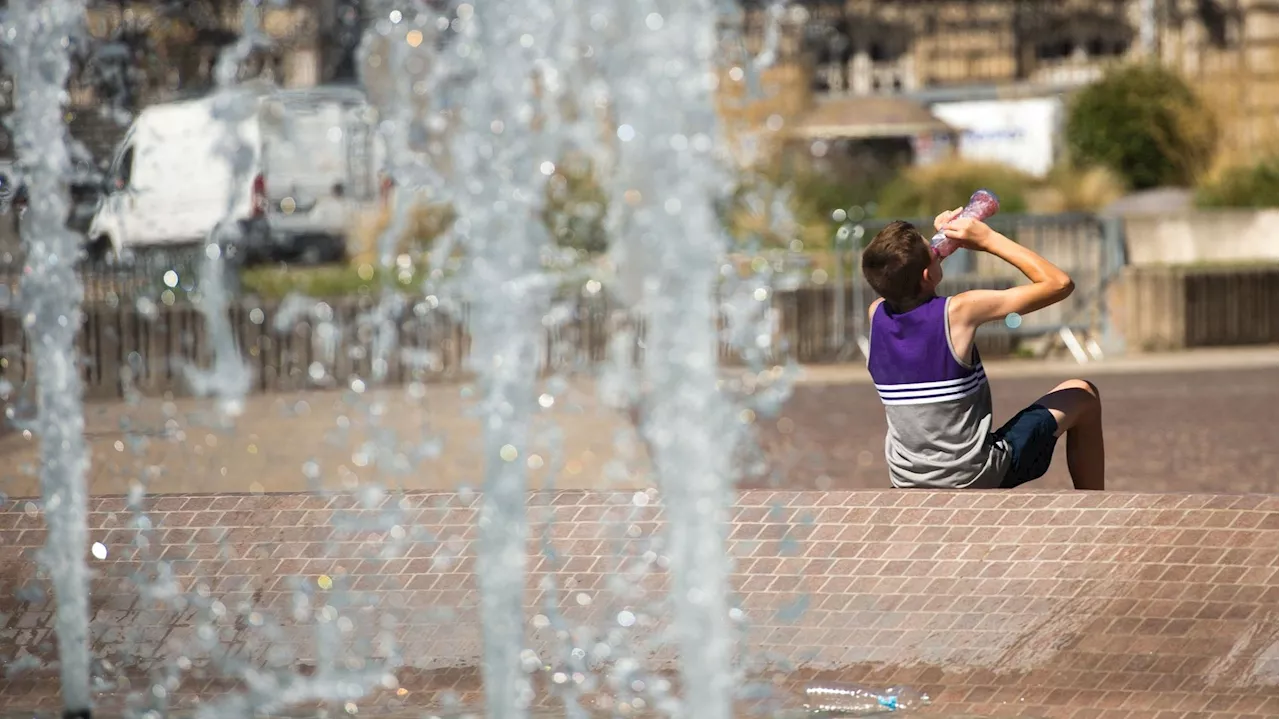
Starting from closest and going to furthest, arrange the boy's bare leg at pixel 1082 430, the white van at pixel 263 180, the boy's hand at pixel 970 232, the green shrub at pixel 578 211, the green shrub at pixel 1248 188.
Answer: the boy's hand at pixel 970 232 < the boy's bare leg at pixel 1082 430 < the green shrub at pixel 578 211 < the white van at pixel 263 180 < the green shrub at pixel 1248 188

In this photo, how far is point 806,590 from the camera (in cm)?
481

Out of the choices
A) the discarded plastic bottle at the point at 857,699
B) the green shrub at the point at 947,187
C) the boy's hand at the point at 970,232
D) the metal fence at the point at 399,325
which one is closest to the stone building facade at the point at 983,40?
the green shrub at the point at 947,187

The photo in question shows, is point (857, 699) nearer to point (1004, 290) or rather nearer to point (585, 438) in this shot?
point (1004, 290)

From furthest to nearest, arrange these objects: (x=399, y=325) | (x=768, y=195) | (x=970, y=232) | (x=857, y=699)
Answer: (x=768, y=195) < (x=399, y=325) < (x=970, y=232) < (x=857, y=699)

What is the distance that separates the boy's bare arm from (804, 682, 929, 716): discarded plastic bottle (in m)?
0.93

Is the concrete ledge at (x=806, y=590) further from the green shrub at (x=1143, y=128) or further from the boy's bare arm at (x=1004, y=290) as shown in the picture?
the green shrub at (x=1143, y=128)

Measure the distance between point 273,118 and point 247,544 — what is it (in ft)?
33.9

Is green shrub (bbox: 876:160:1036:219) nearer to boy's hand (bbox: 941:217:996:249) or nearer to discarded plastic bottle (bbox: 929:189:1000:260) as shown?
discarded plastic bottle (bbox: 929:189:1000:260)

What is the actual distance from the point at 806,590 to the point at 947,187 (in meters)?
19.7

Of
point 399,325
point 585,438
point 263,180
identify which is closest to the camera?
point 585,438

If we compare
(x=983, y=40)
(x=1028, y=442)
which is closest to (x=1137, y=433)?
(x=1028, y=442)

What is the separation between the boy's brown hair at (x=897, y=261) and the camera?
528 cm

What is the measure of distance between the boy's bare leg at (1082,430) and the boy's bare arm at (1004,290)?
357 mm

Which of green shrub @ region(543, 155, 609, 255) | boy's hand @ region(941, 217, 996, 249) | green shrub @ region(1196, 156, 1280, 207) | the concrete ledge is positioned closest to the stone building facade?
green shrub @ region(1196, 156, 1280, 207)
